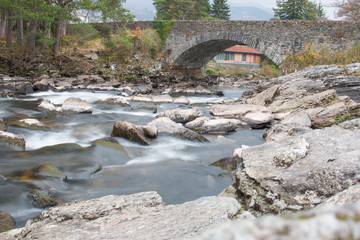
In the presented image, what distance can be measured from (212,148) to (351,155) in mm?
4265

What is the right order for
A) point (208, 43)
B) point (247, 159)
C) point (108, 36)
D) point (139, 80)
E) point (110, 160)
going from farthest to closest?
point (108, 36) < point (208, 43) < point (139, 80) < point (110, 160) < point (247, 159)

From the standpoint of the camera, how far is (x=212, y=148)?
6793 mm

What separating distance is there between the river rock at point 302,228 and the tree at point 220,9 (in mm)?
48005

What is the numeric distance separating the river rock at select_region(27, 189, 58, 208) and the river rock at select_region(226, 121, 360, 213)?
92.8 inches

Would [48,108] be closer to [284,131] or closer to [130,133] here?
[130,133]

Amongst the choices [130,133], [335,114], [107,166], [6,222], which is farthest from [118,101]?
[6,222]

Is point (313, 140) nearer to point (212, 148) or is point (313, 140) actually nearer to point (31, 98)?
point (212, 148)

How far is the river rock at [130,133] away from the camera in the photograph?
21.9 feet

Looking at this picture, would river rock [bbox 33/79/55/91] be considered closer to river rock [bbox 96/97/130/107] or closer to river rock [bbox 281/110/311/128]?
river rock [bbox 96/97/130/107]

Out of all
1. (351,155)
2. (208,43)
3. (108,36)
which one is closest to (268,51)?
(208,43)

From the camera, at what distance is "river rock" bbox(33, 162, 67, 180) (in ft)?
14.8

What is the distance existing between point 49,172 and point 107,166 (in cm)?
103

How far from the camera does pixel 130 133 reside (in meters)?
6.71

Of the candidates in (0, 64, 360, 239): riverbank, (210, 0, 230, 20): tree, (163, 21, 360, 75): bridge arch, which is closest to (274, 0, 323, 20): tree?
(210, 0, 230, 20): tree
